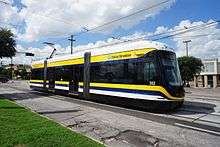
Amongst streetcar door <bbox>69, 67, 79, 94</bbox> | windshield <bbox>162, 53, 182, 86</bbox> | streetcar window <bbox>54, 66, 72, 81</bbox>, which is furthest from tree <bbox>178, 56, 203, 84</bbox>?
windshield <bbox>162, 53, 182, 86</bbox>

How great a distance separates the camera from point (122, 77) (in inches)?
590

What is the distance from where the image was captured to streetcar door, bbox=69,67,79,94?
19.7m

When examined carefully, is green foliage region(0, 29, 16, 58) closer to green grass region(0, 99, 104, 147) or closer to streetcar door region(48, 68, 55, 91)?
streetcar door region(48, 68, 55, 91)

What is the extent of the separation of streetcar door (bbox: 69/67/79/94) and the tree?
1659 inches

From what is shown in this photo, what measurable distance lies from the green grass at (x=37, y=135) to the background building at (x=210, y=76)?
67.9 m

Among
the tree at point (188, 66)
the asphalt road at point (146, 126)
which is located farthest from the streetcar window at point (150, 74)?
the tree at point (188, 66)

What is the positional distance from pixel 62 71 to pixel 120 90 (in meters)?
8.56

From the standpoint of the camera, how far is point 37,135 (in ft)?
26.4

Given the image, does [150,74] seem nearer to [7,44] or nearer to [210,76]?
[7,44]

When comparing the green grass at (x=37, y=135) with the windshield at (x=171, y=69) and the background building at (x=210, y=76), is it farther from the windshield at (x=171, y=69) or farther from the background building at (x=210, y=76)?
the background building at (x=210, y=76)

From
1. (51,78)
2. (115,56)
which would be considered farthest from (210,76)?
(115,56)

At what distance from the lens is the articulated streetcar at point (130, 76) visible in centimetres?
1296

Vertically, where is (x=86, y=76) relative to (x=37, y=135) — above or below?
above

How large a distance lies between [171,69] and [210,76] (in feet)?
213
